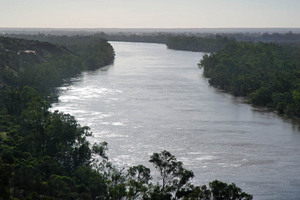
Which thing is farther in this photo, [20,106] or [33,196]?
[20,106]

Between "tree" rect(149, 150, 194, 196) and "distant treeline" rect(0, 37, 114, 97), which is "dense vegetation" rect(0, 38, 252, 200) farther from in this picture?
"distant treeline" rect(0, 37, 114, 97)

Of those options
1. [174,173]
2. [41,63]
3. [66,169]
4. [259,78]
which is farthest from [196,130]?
[41,63]

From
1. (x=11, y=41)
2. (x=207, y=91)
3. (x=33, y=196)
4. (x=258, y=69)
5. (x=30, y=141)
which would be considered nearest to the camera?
(x=33, y=196)

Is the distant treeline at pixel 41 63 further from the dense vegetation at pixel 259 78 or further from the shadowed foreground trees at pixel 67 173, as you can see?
the dense vegetation at pixel 259 78

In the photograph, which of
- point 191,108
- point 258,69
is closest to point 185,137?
point 191,108

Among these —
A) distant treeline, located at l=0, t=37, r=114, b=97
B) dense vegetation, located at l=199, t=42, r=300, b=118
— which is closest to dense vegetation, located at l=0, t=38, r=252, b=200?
distant treeline, located at l=0, t=37, r=114, b=97

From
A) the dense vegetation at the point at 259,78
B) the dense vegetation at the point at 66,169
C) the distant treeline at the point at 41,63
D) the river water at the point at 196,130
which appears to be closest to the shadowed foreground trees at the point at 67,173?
the dense vegetation at the point at 66,169

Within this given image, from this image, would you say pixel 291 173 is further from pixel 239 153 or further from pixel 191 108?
pixel 191 108

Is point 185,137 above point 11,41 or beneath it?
beneath
